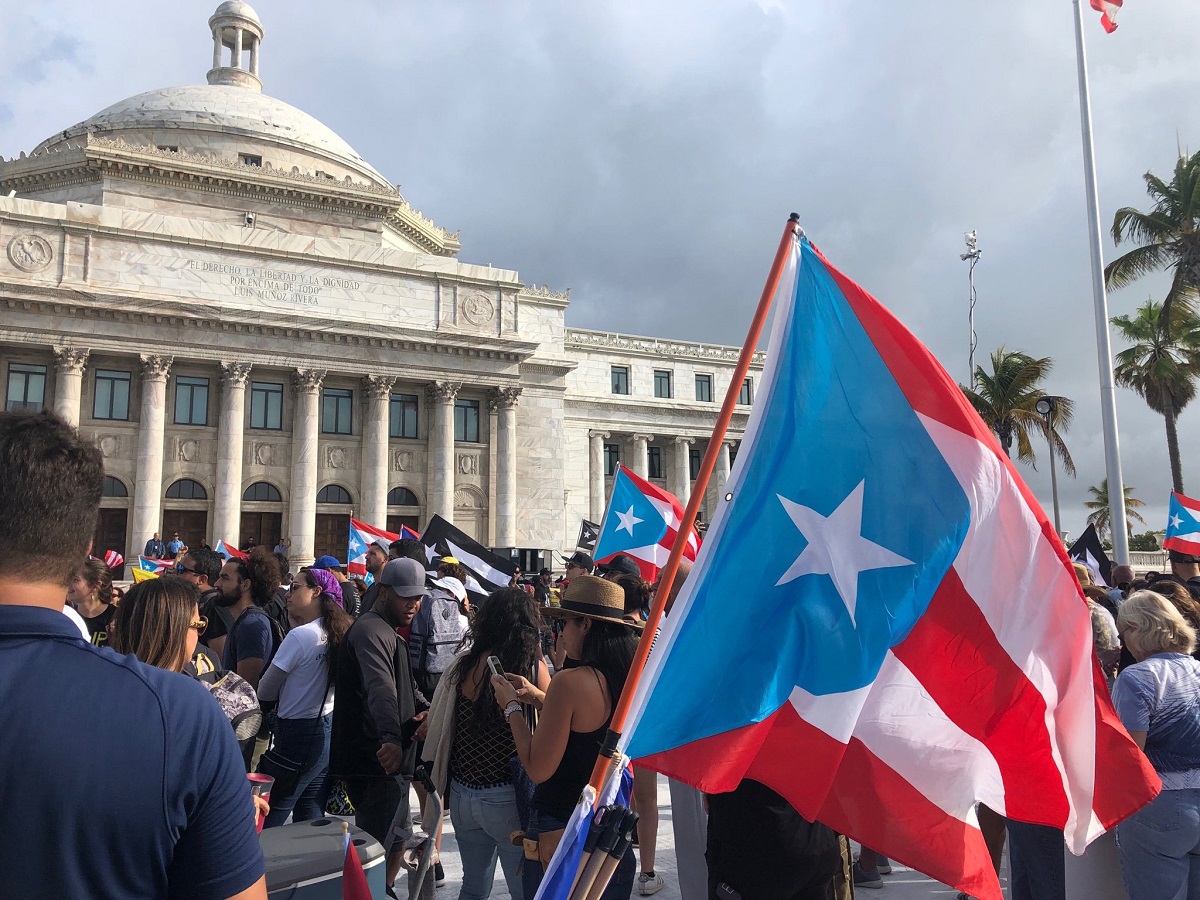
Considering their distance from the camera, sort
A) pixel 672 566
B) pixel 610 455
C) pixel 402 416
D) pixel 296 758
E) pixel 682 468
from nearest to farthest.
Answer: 1. pixel 672 566
2. pixel 296 758
3. pixel 402 416
4. pixel 610 455
5. pixel 682 468

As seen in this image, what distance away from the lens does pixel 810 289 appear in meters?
3.55

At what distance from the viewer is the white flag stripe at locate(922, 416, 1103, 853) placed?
3164 millimetres

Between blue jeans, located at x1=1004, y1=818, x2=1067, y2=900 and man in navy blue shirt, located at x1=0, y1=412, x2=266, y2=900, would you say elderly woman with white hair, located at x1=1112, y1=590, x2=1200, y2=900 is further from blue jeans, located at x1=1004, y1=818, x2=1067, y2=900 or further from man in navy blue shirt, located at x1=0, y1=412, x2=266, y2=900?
man in navy blue shirt, located at x1=0, y1=412, x2=266, y2=900

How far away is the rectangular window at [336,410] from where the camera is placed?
33.8 metres

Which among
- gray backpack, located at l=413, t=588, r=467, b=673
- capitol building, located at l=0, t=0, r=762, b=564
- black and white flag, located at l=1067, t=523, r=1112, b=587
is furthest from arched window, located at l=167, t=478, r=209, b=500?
black and white flag, located at l=1067, t=523, r=1112, b=587

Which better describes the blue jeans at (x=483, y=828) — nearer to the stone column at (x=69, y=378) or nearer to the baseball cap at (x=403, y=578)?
the baseball cap at (x=403, y=578)

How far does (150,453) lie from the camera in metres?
30.1

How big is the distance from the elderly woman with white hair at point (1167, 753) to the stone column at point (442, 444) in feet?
103

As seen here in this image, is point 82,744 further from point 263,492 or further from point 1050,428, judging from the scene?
point 263,492

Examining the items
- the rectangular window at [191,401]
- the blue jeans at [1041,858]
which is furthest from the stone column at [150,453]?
the blue jeans at [1041,858]

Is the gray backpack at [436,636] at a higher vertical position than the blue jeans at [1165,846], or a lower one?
higher

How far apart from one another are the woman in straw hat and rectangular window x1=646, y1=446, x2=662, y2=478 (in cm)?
4109

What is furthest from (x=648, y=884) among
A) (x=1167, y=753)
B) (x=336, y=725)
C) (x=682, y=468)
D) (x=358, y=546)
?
(x=682, y=468)

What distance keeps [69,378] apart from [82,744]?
3273cm
